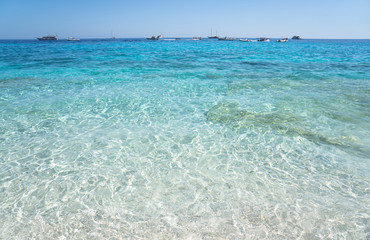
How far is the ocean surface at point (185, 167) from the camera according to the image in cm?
454

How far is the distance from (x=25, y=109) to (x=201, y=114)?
8719mm

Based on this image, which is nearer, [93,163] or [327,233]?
[327,233]

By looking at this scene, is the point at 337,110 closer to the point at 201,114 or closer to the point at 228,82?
the point at 201,114

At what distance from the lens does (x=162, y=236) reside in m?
4.30

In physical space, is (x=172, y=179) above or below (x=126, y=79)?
below

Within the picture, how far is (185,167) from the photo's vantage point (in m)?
6.48

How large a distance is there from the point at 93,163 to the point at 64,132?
2865mm

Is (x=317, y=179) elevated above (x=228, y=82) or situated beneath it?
situated beneath

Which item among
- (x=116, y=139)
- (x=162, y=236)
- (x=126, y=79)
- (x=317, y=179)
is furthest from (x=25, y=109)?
(x=317, y=179)

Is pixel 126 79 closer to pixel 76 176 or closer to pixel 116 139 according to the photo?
pixel 116 139

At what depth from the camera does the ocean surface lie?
14.9 feet

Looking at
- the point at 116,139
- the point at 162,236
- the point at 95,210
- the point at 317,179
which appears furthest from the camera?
the point at 116,139

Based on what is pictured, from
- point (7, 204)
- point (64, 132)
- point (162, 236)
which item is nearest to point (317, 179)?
point (162, 236)

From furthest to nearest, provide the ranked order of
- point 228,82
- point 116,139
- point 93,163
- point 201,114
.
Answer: point 228,82
point 201,114
point 116,139
point 93,163
